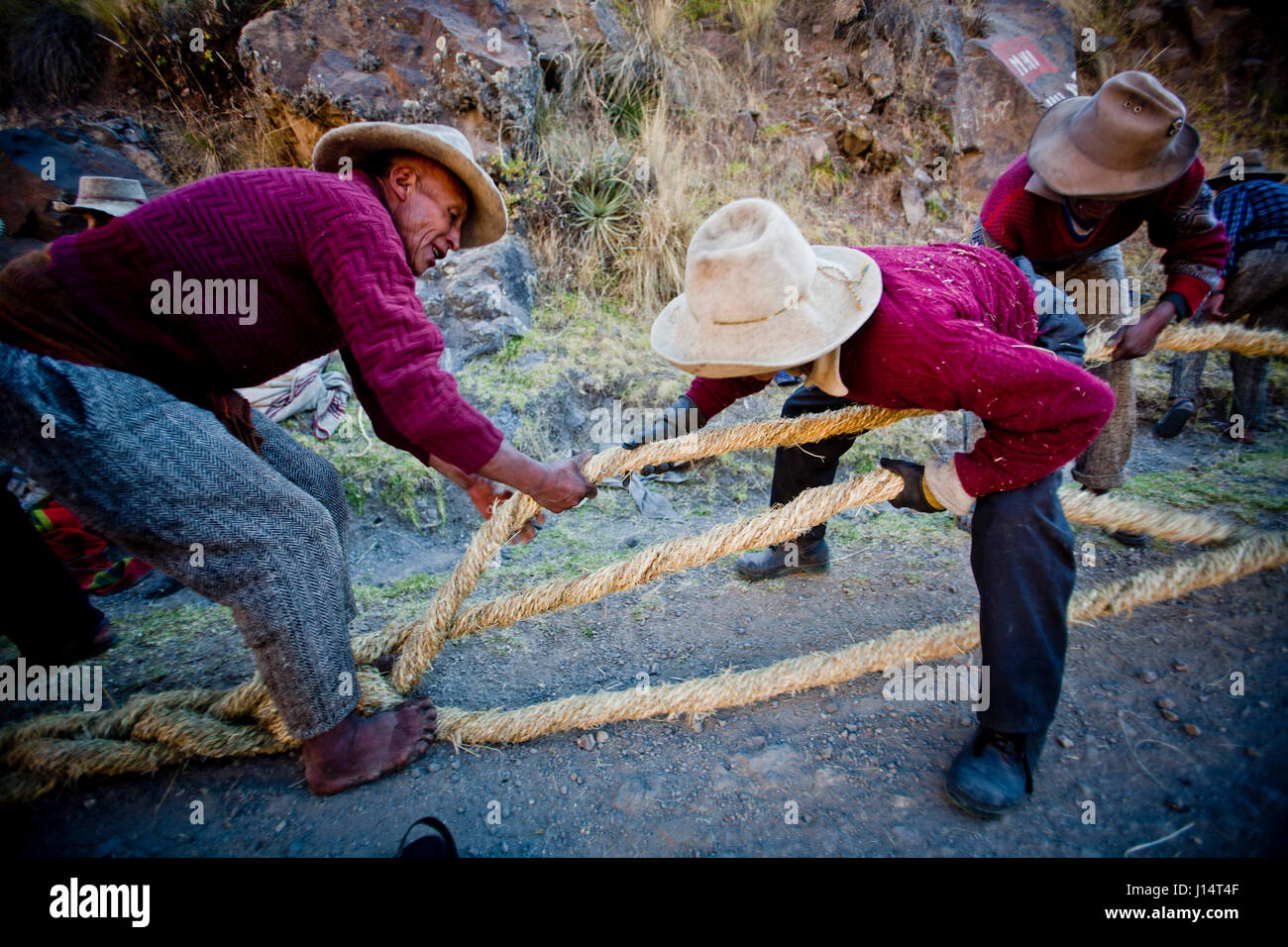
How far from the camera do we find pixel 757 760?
1.67 metres

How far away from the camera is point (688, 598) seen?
8.33 feet

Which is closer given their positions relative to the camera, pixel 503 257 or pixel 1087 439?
pixel 1087 439

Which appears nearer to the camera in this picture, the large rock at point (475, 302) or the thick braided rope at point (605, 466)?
the thick braided rope at point (605, 466)

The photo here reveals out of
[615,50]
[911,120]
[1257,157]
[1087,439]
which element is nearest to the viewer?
[1087,439]

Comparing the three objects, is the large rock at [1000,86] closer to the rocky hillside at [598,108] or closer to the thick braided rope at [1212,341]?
the rocky hillside at [598,108]

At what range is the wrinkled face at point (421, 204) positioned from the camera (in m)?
1.52

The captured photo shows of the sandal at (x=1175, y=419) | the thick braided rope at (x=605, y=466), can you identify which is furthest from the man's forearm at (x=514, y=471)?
the sandal at (x=1175, y=419)

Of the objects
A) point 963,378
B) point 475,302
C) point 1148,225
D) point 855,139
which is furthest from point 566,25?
point 963,378

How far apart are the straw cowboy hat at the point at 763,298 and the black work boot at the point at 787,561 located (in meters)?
1.22

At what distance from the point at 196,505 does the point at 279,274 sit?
22.2 inches

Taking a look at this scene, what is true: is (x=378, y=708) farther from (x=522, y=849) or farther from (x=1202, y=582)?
(x=1202, y=582)

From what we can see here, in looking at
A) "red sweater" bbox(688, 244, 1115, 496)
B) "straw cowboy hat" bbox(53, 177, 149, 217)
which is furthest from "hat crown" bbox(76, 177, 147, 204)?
"red sweater" bbox(688, 244, 1115, 496)

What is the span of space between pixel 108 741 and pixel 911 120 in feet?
24.0

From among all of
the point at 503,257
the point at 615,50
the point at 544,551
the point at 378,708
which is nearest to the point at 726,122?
the point at 615,50
